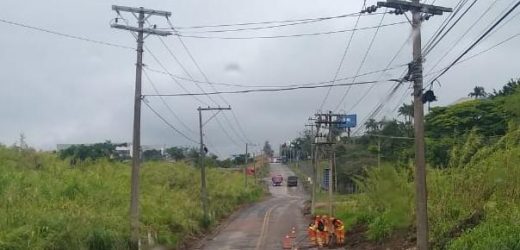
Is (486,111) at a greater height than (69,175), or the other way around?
(486,111)

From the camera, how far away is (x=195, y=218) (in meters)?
46.2

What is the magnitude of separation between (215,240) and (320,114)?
18653 millimetres

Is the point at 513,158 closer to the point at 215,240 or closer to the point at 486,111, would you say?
the point at 215,240

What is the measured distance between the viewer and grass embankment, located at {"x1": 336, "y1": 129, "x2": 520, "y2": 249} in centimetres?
1597

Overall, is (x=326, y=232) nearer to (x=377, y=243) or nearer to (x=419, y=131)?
(x=377, y=243)

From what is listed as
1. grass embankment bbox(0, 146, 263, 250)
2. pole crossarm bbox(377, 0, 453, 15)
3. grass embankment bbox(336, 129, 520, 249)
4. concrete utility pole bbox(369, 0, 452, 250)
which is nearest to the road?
grass embankment bbox(0, 146, 263, 250)

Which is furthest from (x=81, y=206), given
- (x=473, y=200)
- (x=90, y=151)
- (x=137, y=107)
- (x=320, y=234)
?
(x=90, y=151)

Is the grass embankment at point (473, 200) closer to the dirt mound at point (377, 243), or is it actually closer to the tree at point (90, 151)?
the dirt mound at point (377, 243)

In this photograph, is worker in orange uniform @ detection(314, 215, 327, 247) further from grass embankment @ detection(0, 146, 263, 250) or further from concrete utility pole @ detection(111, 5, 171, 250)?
concrete utility pole @ detection(111, 5, 171, 250)

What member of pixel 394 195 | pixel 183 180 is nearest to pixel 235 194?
pixel 183 180

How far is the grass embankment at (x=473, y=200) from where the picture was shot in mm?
15969

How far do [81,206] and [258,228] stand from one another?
2483cm

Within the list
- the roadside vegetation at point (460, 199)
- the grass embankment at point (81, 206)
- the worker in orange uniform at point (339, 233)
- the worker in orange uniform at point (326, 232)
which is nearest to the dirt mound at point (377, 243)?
the roadside vegetation at point (460, 199)

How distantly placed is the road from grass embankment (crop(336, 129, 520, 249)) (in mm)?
10023
